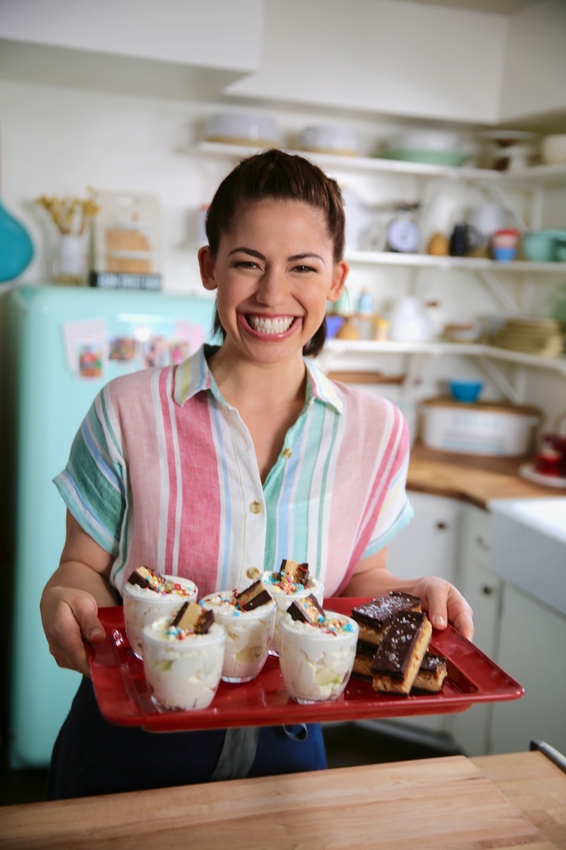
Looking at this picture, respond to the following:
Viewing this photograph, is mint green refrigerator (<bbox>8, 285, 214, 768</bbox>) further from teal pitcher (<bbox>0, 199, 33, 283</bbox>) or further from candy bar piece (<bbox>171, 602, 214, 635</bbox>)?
candy bar piece (<bbox>171, 602, 214, 635</bbox>)

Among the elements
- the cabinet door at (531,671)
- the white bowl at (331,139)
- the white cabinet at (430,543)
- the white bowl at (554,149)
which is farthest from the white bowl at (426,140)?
the cabinet door at (531,671)

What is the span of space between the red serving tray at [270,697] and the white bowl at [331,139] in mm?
2214

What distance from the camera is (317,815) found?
3.26ft

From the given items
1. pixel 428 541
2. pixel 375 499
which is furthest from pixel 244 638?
pixel 428 541

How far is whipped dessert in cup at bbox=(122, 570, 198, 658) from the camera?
3.43ft

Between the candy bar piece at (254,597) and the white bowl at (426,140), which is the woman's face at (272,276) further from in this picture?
the white bowl at (426,140)

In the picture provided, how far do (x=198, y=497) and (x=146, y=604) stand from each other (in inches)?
10.2

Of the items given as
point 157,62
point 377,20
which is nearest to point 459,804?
point 157,62

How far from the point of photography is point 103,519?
4.12 feet

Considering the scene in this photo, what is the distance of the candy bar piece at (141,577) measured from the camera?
3.55 ft

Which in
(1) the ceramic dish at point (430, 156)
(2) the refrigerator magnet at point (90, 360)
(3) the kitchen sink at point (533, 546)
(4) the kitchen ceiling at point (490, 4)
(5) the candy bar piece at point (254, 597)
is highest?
(4) the kitchen ceiling at point (490, 4)

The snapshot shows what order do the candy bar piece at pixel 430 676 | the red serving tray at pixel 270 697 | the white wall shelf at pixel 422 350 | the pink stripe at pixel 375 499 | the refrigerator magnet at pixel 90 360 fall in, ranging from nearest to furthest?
the red serving tray at pixel 270 697 → the candy bar piece at pixel 430 676 → the pink stripe at pixel 375 499 → the refrigerator magnet at pixel 90 360 → the white wall shelf at pixel 422 350

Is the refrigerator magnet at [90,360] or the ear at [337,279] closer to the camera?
the ear at [337,279]

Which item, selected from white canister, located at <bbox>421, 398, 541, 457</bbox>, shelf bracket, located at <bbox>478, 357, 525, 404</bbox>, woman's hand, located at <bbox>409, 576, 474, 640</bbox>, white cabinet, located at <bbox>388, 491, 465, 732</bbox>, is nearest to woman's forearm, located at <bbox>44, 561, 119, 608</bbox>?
woman's hand, located at <bbox>409, 576, 474, 640</bbox>
